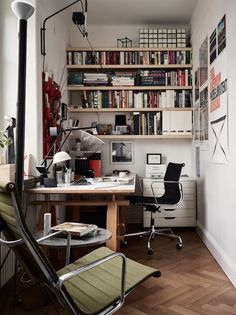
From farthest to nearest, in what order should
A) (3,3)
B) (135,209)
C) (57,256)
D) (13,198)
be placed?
(135,209) → (57,256) → (3,3) → (13,198)

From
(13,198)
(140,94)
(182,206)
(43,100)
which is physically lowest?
(182,206)

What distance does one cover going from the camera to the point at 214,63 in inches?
126

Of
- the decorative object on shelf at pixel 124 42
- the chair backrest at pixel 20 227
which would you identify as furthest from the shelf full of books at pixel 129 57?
the chair backrest at pixel 20 227

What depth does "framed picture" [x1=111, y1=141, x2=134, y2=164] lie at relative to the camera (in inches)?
189

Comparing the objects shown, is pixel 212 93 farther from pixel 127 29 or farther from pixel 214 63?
pixel 127 29

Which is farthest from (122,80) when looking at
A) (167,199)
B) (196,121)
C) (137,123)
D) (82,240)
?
(82,240)

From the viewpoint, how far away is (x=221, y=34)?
293 cm

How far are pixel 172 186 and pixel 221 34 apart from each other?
1.80 meters

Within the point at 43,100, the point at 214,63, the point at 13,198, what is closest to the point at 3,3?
the point at 43,100

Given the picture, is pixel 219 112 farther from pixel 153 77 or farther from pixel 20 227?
pixel 20 227

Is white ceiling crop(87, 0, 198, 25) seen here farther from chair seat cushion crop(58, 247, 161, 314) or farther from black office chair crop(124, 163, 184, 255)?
chair seat cushion crop(58, 247, 161, 314)

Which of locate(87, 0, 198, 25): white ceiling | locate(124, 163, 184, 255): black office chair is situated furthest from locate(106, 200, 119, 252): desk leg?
locate(87, 0, 198, 25): white ceiling

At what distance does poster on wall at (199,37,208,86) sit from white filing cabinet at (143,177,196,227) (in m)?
1.33

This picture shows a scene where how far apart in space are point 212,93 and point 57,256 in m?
2.26
